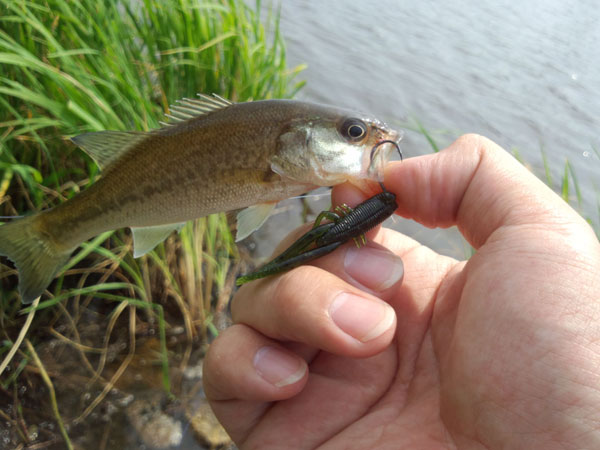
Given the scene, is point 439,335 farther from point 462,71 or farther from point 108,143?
point 462,71

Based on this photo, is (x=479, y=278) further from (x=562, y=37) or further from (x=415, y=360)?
(x=562, y=37)

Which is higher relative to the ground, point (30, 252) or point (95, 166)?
point (30, 252)

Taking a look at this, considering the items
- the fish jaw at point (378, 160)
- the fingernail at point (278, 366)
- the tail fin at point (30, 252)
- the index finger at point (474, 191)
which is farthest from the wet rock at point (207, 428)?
the fish jaw at point (378, 160)

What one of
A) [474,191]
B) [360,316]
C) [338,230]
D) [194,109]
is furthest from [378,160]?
[194,109]

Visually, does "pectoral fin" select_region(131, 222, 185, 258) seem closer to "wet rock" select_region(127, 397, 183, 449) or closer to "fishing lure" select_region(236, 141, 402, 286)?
"fishing lure" select_region(236, 141, 402, 286)

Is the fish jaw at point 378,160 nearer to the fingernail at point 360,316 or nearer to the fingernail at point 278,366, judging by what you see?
the fingernail at point 360,316

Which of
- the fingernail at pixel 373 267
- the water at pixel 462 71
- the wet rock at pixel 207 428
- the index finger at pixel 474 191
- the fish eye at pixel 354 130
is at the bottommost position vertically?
the wet rock at pixel 207 428

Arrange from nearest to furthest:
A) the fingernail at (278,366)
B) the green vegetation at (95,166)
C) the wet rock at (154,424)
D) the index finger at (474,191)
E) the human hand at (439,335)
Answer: the human hand at (439,335) → the index finger at (474,191) → the fingernail at (278,366) → the green vegetation at (95,166) → the wet rock at (154,424)
